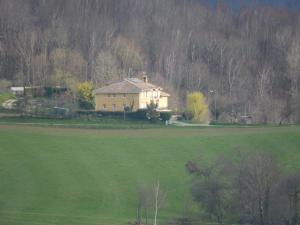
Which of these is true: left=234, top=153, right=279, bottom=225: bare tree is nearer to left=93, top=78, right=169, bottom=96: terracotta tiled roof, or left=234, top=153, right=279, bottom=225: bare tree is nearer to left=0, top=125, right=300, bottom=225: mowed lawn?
left=0, top=125, right=300, bottom=225: mowed lawn

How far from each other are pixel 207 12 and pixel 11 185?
66.3 meters

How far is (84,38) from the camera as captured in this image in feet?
236

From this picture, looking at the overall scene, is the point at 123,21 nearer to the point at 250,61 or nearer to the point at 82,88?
the point at 250,61

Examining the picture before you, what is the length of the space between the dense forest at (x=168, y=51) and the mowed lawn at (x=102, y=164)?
42.8 feet

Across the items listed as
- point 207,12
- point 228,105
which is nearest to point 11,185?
point 228,105

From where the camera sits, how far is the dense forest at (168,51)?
58375 mm

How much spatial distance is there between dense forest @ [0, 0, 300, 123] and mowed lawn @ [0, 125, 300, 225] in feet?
42.8

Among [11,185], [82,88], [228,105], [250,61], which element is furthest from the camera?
[250,61]

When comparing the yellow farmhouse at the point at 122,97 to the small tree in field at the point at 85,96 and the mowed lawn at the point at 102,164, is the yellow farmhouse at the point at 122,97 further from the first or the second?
the mowed lawn at the point at 102,164

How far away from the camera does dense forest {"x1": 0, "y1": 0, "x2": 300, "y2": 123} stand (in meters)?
58.4

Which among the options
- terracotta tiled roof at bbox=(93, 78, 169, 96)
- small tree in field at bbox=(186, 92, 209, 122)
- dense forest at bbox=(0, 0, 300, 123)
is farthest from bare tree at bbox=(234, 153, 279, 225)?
dense forest at bbox=(0, 0, 300, 123)

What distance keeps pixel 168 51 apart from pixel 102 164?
129ft

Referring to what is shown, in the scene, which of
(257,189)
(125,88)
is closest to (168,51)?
(125,88)

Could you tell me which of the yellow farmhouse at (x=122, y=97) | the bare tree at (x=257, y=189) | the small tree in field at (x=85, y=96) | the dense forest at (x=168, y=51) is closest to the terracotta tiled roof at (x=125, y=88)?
the yellow farmhouse at (x=122, y=97)
